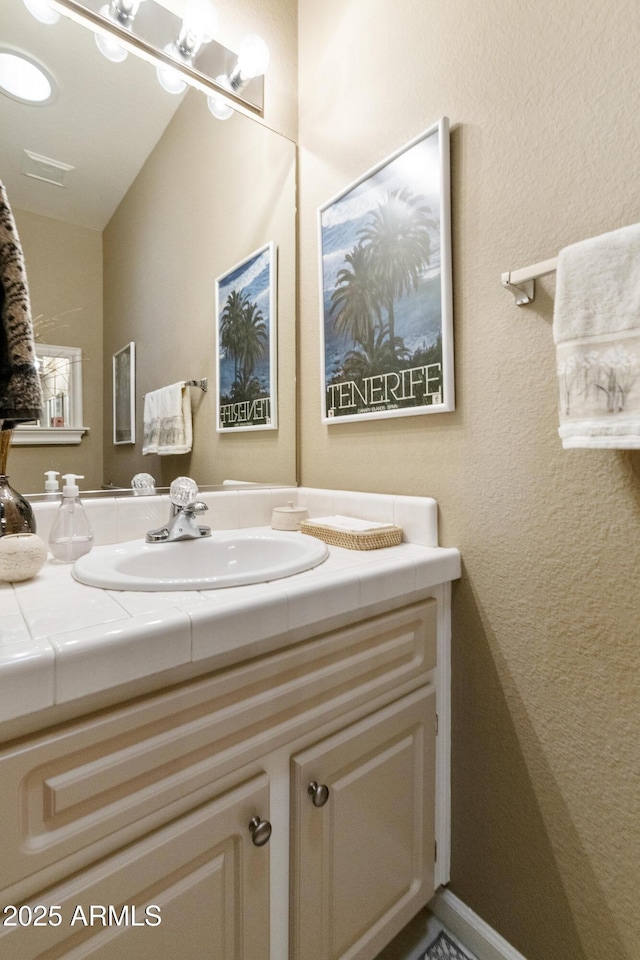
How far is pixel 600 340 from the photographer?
72 cm

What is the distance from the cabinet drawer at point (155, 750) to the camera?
50 centimetres

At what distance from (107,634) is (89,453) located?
674 mm

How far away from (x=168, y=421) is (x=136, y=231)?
479mm

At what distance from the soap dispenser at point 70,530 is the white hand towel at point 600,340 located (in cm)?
93

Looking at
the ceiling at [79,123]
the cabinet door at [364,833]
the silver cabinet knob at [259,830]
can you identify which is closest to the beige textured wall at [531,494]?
the cabinet door at [364,833]

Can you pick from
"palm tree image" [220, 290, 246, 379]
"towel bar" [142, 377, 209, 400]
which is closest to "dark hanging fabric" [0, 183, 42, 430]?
"towel bar" [142, 377, 209, 400]

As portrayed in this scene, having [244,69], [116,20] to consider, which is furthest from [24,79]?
[244,69]

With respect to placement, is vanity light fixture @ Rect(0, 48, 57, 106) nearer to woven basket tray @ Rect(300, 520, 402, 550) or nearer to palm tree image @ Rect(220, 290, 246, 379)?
palm tree image @ Rect(220, 290, 246, 379)

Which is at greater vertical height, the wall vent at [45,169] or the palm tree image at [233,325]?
the wall vent at [45,169]

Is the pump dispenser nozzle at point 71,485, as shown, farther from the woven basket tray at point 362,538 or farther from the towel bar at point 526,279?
the towel bar at point 526,279

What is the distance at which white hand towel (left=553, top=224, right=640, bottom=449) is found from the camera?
69 centimetres

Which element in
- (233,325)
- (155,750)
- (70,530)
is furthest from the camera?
(233,325)

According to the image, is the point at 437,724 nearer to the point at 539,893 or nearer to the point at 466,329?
the point at 539,893

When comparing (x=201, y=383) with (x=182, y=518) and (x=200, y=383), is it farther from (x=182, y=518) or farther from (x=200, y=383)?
(x=182, y=518)
